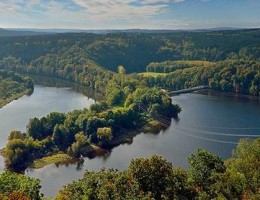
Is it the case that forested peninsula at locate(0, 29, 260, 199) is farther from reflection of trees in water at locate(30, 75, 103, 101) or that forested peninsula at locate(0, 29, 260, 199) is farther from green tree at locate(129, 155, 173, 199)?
reflection of trees in water at locate(30, 75, 103, 101)

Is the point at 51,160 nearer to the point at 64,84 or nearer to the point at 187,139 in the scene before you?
the point at 187,139

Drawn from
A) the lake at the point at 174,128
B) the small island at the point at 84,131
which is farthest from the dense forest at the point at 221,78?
the small island at the point at 84,131

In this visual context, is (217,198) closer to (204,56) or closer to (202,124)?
(202,124)

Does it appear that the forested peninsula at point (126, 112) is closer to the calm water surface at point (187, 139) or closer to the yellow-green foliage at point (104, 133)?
the yellow-green foliage at point (104, 133)

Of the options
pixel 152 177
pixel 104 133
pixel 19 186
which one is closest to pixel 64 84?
pixel 104 133

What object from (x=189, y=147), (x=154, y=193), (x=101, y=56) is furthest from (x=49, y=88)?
(x=154, y=193)

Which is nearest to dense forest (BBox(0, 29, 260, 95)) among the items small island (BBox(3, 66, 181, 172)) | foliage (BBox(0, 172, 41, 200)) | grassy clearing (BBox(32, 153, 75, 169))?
small island (BBox(3, 66, 181, 172))
